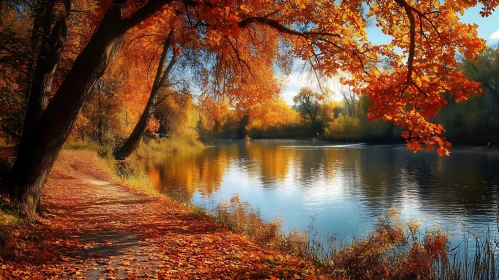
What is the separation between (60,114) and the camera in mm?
5961

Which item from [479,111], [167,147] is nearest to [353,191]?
[167,147]

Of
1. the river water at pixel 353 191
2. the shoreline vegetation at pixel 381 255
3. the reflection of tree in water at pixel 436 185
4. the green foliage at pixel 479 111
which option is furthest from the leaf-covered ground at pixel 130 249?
the green foliage at pixel 479 111

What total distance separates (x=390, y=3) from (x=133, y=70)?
39.1 feet

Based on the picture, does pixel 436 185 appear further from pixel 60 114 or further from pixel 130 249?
pixel 60 114

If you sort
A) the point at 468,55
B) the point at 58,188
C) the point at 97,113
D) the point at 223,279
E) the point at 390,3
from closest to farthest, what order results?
the point at 223,279 < the point at 468,55 < the point at 390,3 < the point at 58,188 < the point at 97,113

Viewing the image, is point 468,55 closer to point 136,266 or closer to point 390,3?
point 390,3

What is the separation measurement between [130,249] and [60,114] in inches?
93.3

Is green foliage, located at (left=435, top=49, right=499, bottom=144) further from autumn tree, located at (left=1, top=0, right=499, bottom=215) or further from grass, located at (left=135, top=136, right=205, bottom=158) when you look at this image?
autumn tree, located at (left=1, top=0, right=499, bottom=215)

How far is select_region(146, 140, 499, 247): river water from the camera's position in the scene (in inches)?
465

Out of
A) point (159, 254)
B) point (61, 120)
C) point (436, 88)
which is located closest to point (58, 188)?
point (61, 120)

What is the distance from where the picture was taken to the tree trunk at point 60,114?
19.4ft

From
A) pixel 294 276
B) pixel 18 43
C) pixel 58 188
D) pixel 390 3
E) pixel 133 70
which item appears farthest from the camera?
pixel 133 70

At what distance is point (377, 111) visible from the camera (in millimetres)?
5887

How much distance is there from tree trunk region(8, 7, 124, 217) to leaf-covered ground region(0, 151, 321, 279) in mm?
726
